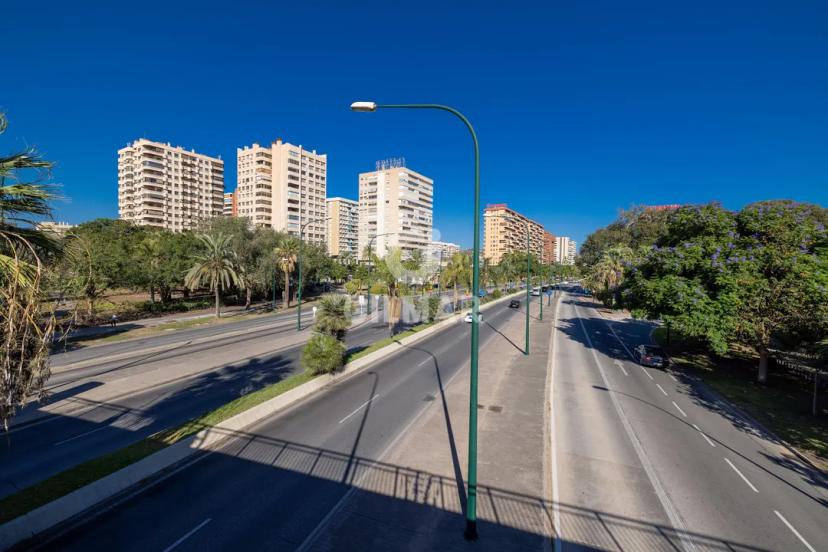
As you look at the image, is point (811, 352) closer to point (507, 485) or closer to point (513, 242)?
point (507, 485)

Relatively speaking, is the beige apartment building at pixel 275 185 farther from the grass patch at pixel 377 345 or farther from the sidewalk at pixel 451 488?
the sidewalk at pixel 451 488

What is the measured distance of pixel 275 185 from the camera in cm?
9969

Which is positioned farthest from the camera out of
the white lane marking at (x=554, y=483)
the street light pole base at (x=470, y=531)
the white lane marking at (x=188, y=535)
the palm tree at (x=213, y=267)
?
the palm tree at (x=213, y=267)

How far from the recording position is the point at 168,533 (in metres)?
8.23

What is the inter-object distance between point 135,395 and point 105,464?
7.65 meters

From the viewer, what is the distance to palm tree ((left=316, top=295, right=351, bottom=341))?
2028 centimetres

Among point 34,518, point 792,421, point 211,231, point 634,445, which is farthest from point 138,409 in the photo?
point 211,231

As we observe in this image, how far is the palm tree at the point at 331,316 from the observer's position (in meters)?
20.3

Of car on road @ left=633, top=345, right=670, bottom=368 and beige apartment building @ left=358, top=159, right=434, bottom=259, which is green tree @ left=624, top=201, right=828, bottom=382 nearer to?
car on road @ left=633, top=345, right=670, bottom=368

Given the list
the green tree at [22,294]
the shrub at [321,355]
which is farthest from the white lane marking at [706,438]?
the green tree at [22,294]

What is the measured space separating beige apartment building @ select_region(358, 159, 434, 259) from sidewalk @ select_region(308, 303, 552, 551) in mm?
81500

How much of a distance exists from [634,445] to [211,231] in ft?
166

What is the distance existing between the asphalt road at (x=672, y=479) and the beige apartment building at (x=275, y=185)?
94190 mm

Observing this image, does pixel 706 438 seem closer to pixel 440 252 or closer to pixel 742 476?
pixel 742 476
